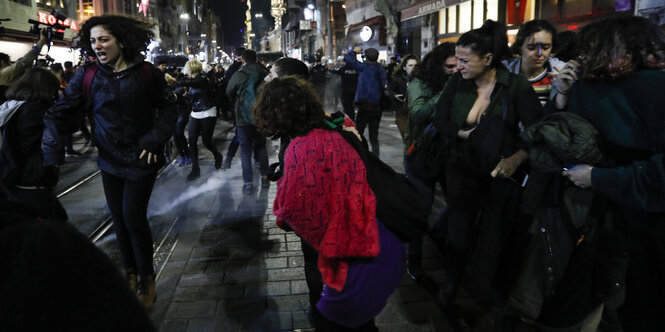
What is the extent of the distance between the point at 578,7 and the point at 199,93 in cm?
942

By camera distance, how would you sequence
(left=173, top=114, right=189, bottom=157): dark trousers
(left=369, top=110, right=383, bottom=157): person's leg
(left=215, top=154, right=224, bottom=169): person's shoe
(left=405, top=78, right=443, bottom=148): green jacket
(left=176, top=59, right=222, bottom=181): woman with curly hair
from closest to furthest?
1. (left=405, top=78, right=443, bottom=148): green jacket
2. (left=176, top=59, right=222, bottom=181): woman with curly hair
3. (left=369, top=110, right=383, bottom=157): person's leg
4. (left=215, top=154, right=224, bottom=169): person's shoe
5. (left=173, top=114, right=189, bottom=157): dark trousers

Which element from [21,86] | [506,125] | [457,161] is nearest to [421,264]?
[457,161]

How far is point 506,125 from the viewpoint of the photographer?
3166mm

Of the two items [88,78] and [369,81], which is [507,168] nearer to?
[88,78]

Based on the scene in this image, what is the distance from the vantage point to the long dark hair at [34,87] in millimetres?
3746

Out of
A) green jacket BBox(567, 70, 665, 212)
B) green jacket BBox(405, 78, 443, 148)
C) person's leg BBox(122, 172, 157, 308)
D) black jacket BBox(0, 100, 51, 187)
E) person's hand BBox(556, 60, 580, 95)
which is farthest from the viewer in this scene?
green jacket BBox(405, 78, 443, 148)

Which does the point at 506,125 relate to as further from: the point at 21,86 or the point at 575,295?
the point at 21,86

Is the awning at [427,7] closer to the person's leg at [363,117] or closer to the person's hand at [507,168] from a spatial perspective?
the person's leg at [363,117]

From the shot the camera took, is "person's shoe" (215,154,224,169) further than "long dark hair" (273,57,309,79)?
Yes

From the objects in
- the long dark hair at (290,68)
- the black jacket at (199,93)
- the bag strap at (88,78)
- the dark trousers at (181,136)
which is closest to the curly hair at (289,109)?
the long dark hair at (290,68)

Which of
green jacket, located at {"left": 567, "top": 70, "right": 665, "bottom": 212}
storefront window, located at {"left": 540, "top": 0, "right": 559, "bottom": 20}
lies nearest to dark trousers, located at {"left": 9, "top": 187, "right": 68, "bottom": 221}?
green jacket, located at {"left": 567, "top": 70, "right": 665, "bottom": 212}

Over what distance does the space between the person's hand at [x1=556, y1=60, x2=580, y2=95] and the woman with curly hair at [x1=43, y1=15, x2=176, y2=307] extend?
8.76 feet

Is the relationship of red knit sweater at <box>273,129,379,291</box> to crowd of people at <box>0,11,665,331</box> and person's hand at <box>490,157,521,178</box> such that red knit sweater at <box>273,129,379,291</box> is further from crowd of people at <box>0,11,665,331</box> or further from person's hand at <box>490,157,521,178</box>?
person's hand at <box>490,157,521,178</box>

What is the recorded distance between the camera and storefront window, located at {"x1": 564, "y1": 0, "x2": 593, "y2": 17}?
1124cm
